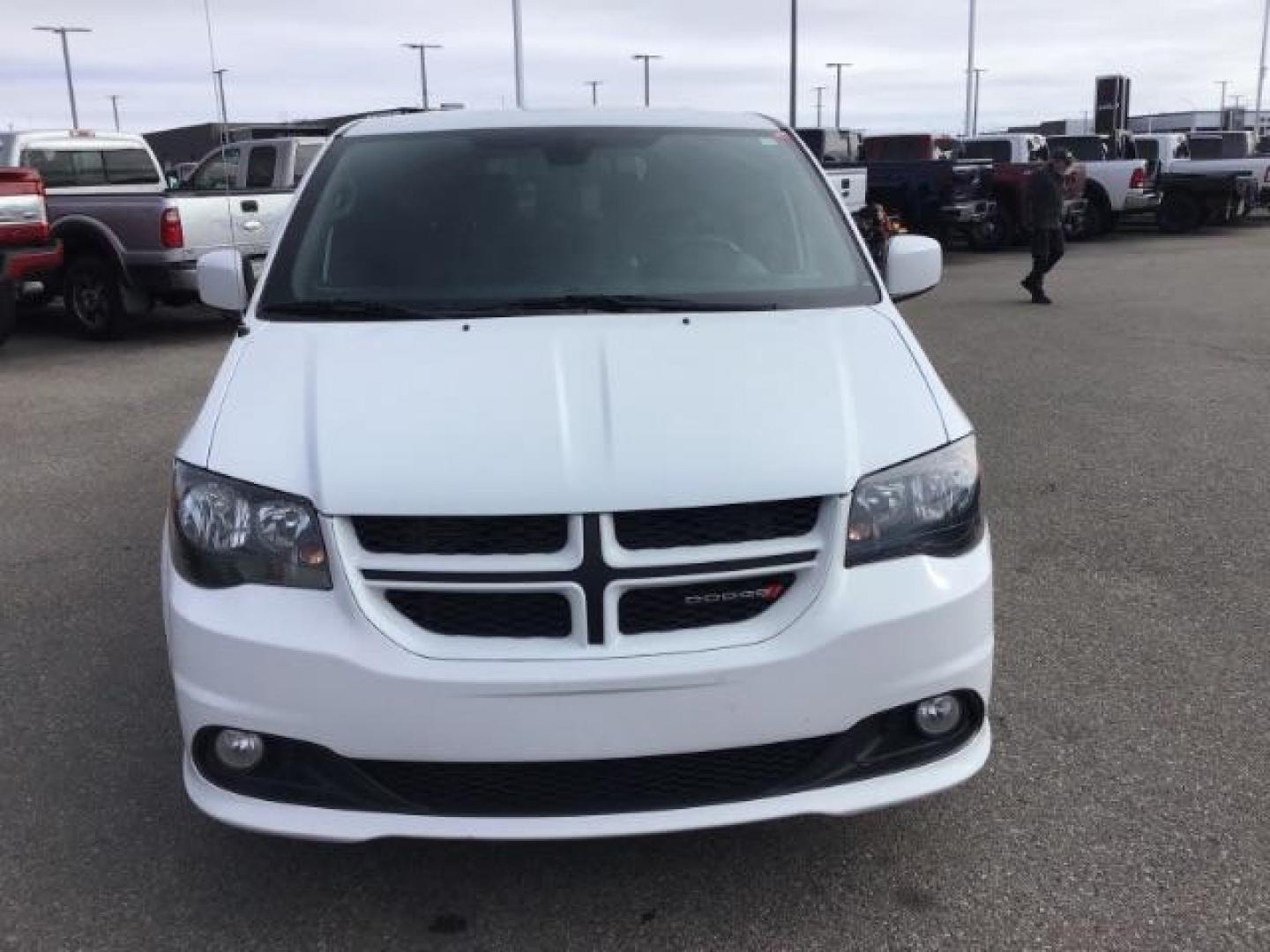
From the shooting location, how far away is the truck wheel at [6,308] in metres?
10.6

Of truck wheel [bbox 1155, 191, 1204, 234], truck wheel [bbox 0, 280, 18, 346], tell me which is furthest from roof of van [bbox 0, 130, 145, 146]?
truck wheel [bbox 1155, 191, 1204, 234]

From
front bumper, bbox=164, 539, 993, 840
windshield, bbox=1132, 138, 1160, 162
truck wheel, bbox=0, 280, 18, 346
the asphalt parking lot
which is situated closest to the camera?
front bumper, bbox=164, 539, 993, 840

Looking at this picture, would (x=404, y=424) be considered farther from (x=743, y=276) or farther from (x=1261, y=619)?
(x=1261, y=619)

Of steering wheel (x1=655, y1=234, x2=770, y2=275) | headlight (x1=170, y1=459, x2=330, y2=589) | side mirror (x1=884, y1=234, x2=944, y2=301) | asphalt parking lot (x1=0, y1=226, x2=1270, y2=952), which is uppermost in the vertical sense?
steering wheel (x1=655, y1=234, x2=770, y2=275)

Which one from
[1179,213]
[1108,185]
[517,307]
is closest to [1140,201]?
[1108,185]

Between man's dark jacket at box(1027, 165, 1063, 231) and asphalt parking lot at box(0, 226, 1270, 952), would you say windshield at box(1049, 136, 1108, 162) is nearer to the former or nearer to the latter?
man's dark jacket at box(1027, 165, 1063, 231)

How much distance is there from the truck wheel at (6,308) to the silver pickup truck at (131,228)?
77cm

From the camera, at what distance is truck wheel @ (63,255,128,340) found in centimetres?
1190

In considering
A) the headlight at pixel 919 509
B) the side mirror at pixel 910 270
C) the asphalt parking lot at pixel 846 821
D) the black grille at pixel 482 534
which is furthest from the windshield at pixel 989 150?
the black grille at pixel 482 534

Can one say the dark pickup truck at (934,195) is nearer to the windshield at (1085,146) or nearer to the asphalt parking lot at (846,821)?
the windshield at (1085,146)

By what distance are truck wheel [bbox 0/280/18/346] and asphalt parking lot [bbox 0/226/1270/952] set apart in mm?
4846

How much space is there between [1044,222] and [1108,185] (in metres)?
10.8

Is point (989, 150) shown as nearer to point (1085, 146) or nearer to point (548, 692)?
point (1085, 146)

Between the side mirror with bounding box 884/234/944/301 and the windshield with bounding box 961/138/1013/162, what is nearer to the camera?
the side mirror with bounding box 884/234/944/301
